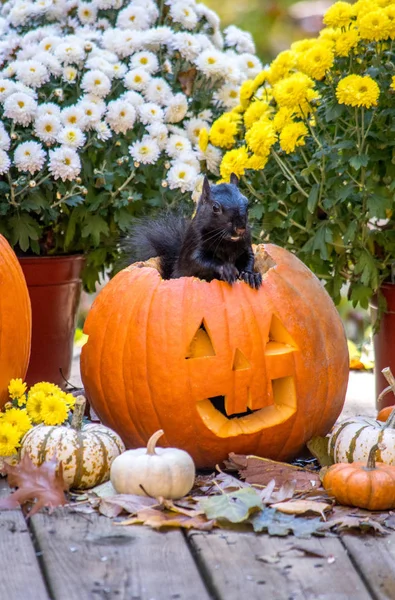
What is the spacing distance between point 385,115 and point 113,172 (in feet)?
3.91

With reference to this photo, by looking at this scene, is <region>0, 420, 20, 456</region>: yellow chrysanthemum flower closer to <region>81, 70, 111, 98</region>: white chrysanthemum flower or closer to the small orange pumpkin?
the small orange pumpkin

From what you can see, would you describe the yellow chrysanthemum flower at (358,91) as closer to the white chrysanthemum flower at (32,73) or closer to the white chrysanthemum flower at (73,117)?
the white chrysanthemum flower at (73,117)

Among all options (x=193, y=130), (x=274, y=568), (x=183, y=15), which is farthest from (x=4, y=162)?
(x=274, y=568)

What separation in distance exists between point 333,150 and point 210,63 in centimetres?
92

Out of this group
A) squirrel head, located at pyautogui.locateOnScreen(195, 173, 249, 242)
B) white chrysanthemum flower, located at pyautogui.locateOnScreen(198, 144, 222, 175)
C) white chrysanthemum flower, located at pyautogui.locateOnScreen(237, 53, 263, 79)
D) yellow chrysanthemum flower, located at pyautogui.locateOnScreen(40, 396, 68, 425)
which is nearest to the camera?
yellow chrysanthemum flower, located at pyautogui.locateOnScreen(40, 396, 68, 425)

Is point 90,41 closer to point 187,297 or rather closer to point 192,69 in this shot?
point 192,69

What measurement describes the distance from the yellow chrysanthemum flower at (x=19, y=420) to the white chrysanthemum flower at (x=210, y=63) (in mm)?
1985

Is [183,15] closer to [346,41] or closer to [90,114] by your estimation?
[90,114]

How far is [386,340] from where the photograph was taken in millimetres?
3969

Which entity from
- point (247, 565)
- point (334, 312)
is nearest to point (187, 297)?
point (334, 312)

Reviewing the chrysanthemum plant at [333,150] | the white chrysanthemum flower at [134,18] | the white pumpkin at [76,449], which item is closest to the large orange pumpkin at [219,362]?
the white pumpkin at [76,449]

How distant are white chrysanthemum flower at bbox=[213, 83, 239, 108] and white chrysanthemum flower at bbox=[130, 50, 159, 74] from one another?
37 centimetres

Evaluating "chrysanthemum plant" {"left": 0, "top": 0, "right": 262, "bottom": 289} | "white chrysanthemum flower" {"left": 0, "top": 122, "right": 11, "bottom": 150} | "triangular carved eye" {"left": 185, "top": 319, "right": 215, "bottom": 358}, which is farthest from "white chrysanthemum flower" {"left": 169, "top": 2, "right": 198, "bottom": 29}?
"triangular carved eye" {"left": 185, "top": 319, "right": 215, "bottom": 358}

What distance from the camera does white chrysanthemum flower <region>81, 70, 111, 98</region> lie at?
4.11 m
